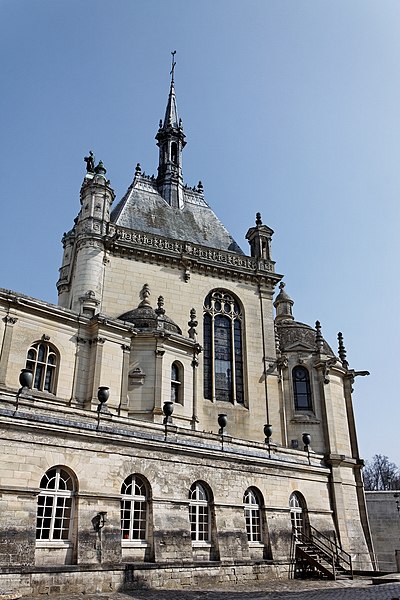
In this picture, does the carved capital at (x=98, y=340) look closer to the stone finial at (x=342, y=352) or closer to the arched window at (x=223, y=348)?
the arched window at (x=223, y=348)

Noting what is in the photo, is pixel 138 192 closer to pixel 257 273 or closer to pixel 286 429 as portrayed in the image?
pixel 257 273

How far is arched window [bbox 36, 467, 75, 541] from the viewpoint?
47.8ft

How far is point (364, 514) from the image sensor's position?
27.2m

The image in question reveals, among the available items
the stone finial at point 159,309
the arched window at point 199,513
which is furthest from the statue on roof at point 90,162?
the arched window at point 199,513

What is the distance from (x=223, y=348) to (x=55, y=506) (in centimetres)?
1709

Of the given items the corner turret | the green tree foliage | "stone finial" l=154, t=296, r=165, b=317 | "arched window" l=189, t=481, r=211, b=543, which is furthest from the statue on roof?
the green tree foliage

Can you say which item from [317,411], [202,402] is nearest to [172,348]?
[202,402]

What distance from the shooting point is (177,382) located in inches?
995

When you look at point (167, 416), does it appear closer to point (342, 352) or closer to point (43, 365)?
point (43, 365)

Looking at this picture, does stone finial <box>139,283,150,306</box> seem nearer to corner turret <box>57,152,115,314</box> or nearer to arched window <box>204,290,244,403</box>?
corner turret <box>57,152,115,314</box>

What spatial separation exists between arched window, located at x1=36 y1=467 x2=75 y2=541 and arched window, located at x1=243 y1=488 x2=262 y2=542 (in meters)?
7.46

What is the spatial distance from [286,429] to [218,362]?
5392mm

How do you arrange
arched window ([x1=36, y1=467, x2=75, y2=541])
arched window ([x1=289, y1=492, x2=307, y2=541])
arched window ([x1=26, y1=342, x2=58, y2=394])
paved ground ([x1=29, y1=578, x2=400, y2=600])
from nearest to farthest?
paved ground ([x1=29, y1=578, x2=400, y2=600])
arched window ([x1=36, y1=467, x2=75, y2=541])
arched window ([x1=289, y1=492, x2=307, y2=541])
arched window ([x1=26, y1=342, x2=58, y2=394])

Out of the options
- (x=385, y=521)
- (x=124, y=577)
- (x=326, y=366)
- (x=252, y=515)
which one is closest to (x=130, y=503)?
(x=124, y=577)
